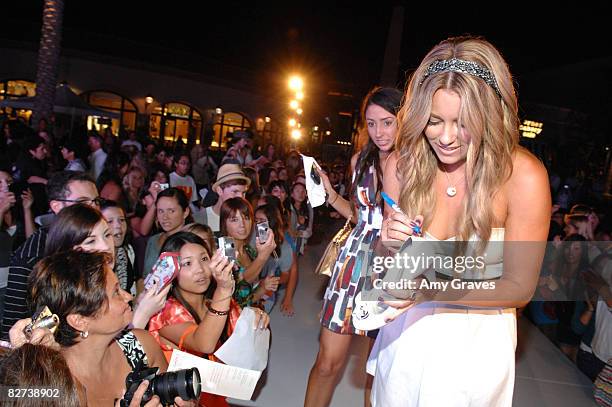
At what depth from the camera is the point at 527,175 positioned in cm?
162

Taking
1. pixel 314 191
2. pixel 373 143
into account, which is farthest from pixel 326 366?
pixel 373 143

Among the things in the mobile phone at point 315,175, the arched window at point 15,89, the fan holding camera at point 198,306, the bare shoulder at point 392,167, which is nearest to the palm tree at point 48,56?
the fan holding camera at point 198,306

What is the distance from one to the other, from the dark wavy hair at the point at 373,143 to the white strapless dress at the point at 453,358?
42.7 inches

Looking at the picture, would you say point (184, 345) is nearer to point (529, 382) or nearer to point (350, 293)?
point (350, 293)

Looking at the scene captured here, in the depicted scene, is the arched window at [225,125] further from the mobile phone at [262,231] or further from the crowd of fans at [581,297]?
the mobile phone at [262,231]

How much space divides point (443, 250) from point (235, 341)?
4.52 feet

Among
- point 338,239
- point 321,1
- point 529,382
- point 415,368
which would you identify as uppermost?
point 321,1

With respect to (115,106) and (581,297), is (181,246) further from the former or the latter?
(115,106)

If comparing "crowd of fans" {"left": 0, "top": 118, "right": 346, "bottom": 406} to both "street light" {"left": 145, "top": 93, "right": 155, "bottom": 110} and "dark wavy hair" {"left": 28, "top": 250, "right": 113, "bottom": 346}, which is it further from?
"street light" {"left": 145, "top": 93, "right": 155, "bottom": 110}

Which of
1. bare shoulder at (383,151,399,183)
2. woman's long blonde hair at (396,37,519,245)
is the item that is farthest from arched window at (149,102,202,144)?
woman's long blonde hair at (396,37,519,245)

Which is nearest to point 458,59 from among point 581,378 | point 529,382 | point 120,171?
point 529,382

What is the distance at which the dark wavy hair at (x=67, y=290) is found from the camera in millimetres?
1951

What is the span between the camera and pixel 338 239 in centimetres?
310

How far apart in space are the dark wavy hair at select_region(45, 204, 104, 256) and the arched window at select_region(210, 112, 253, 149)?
26.1 m
